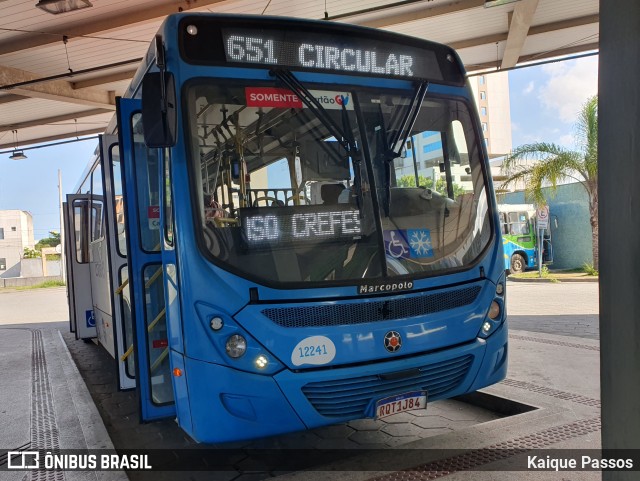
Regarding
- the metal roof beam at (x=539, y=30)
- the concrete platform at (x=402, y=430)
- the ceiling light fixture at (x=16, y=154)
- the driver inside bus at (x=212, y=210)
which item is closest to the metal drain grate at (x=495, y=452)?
the concrete platform at (x=402, y=430)

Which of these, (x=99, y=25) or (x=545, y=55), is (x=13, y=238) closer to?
(x=99, y=25)

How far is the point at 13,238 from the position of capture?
202 ft

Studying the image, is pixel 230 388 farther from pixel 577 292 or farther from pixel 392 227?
pixel 577 292

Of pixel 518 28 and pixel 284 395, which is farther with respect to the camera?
pixel 518 28

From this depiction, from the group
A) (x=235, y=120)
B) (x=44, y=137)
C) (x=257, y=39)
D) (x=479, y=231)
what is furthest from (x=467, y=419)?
(x=44, y=137)

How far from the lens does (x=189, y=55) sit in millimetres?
3344

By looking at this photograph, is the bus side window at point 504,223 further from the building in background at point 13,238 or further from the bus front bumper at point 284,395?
the building in background at point 13,238

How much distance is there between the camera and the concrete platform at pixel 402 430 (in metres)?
3.57

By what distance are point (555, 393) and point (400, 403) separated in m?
2.35

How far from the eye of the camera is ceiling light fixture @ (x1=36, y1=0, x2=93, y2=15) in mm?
7277

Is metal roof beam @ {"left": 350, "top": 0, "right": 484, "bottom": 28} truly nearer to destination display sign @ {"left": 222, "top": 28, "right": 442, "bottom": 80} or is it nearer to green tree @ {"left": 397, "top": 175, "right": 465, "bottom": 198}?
destination display sign @ {"left": 222, "top": 28, "right": 442, "bottom": 80}

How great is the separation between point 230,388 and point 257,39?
2.25 m

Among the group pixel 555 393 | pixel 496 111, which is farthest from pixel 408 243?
pixel 496 111

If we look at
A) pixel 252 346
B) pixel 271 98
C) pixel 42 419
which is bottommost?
pixel 42 419
